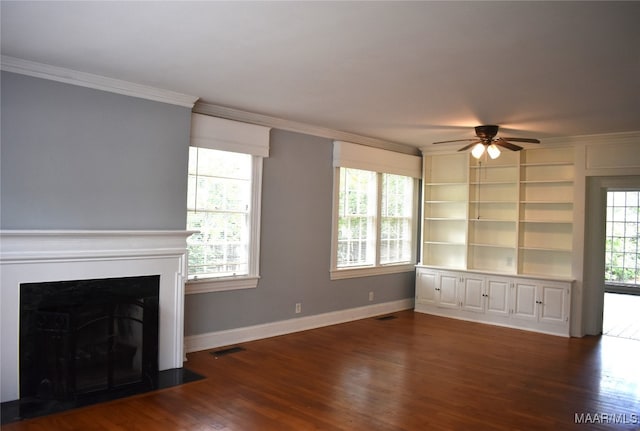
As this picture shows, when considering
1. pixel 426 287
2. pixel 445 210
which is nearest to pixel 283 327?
pixel 426 287

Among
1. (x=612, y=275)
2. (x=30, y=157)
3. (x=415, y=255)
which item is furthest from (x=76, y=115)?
(x=612, y=275)

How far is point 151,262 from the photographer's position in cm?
434

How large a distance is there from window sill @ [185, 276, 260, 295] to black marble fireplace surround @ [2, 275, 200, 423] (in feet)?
2.26

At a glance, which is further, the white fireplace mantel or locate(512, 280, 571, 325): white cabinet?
locate(512, 280, 571, 325): white cabinet

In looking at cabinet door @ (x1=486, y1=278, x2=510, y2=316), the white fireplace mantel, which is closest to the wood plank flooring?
cabinet door @ (x1=486, y1=278, x2=510, y2=316)

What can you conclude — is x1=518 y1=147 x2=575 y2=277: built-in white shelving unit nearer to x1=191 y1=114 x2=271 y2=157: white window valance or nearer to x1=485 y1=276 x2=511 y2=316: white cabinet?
x1=485 y1=276 x2=511 y2=316: white cabinet

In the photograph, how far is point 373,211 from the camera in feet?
23.3

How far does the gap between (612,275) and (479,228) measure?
4.73 metres

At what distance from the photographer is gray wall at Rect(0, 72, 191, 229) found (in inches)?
145

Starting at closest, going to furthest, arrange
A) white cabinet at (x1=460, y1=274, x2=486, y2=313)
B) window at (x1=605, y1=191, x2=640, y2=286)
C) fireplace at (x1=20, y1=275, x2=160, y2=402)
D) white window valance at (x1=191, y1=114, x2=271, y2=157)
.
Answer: fireplace at (x1=20, y1=275, x2=160, y2=402) < white window valance at (x1=191, y1=114, x2=271, y2=157) < white cabinet at (x1=460, y1=274, x2=486, y2=313) < window at (x1=605, y1=191, x2=640, y2=286)

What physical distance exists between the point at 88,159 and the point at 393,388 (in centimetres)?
322

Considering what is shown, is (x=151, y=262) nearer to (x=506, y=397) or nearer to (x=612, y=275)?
(x=506, y=397)

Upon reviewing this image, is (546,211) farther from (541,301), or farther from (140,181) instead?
(140,181)

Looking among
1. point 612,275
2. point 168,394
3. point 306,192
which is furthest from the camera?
point 612,275
